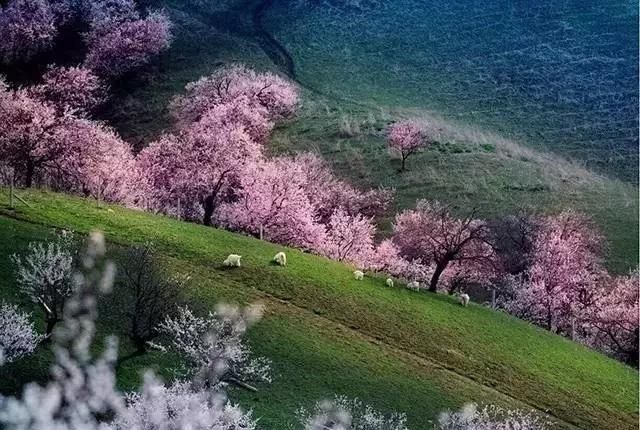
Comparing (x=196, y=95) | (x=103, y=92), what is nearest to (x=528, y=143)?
(x=196, y=95)

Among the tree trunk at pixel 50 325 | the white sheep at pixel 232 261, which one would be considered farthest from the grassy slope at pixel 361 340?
the tree trunk at pixel 50 325

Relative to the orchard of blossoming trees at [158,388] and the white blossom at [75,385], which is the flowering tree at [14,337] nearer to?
the orchard of blossoming trees at [158,388]

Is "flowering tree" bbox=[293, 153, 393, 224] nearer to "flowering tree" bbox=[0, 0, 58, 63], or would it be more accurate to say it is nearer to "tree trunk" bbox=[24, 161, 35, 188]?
"tree trunk" bbox=[24, 161, 35, 188]

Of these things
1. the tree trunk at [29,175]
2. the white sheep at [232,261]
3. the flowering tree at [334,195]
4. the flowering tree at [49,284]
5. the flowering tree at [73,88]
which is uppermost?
the flowering tree at [73,88]

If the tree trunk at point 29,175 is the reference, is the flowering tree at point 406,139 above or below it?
above

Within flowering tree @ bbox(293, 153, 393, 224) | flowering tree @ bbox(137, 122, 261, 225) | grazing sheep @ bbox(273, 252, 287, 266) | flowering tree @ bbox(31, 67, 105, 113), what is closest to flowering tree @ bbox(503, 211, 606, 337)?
flowering tree @ bbox(293, 153, 393, 224)

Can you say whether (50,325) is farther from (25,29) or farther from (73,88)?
(25,29)
